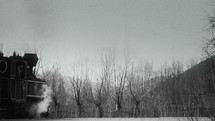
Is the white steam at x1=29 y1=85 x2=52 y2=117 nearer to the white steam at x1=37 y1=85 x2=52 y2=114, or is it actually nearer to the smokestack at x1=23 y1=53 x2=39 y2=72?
the white steam at x1=37 y1=85 x2=52 y2=114

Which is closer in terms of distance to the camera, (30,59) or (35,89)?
(35,89)

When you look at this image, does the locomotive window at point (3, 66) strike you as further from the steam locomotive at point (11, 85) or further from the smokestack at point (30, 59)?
the smokestack at point (30, 59)

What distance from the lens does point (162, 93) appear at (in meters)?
65.9

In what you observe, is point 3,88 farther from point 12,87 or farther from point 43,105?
point 43,105

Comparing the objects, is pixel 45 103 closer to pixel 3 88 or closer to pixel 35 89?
pixel 35 89

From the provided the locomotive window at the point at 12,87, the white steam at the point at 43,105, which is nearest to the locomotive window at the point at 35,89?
the white steam at the point at 43,105

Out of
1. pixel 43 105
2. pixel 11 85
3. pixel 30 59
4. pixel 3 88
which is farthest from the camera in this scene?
pixel 30 59

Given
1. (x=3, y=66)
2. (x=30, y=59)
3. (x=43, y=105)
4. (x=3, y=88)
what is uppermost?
(x=30, y=59)

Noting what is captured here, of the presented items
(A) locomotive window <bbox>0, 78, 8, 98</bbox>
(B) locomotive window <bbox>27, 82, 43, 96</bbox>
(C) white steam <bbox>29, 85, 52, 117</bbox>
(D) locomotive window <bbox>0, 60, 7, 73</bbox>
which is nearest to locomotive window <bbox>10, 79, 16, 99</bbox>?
(A) locomotive window <bbox>0, 78, 8, 98</bbox>

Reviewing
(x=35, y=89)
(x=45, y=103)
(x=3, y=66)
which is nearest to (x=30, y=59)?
(x=35, y=89)

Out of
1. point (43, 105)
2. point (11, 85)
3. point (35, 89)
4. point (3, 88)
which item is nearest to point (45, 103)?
point (43, 105)

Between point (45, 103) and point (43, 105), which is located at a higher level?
point (45, 103)

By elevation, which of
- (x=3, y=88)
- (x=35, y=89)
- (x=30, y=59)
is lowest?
(x=35, y=89)

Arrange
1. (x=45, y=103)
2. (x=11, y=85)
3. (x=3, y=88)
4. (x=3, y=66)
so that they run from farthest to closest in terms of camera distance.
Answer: (x=45, y=103)
(x=3, y=88)
(x=11, y=85)
(x=3, y=66)
